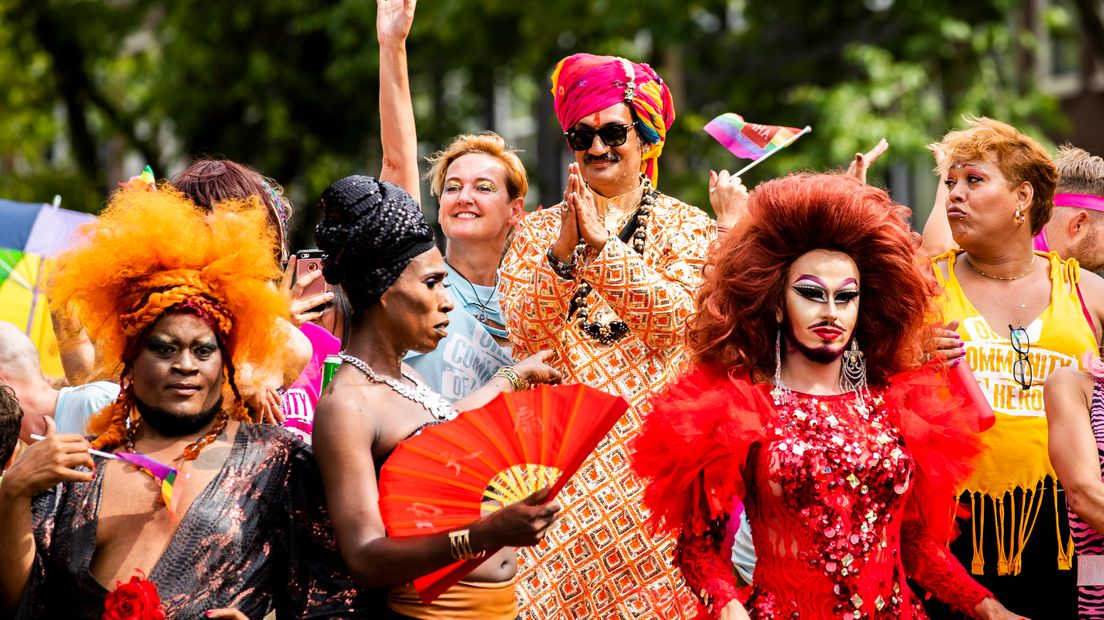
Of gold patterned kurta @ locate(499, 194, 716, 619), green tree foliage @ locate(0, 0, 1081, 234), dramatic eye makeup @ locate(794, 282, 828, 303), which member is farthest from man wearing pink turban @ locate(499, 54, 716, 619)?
green tree foliage @ locate(0, 0, 1081, 234)

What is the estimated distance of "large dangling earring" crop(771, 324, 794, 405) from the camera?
4629 mm

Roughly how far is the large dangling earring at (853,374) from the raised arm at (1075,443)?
0.68 metres

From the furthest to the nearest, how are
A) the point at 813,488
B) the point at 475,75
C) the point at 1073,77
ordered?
the point at 1073,77 → the point at 475,75 → the point at 813,488

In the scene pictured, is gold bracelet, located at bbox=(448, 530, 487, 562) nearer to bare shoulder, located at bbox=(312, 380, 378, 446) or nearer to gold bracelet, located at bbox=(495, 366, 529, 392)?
bare shoulder, located at bbox=(312, 380, 378, 446)

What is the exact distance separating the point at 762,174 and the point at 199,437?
1006cm

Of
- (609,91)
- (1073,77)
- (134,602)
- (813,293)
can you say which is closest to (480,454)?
Answer: (134,602)

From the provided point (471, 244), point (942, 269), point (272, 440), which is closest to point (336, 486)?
point (272, 440)

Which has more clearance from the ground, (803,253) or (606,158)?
(606,158)

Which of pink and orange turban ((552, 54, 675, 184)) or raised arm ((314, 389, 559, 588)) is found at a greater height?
pink and orange turban ((552, 54, 675, 184))

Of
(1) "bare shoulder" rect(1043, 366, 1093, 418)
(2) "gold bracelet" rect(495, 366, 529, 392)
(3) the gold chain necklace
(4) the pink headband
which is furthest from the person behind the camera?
(4) the pink headband

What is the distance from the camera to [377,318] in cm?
431

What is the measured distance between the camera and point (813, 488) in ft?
14.6

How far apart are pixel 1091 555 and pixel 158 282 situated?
301cm

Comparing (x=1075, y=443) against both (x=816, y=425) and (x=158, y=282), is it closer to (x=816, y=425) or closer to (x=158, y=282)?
(x=816, y=425)
